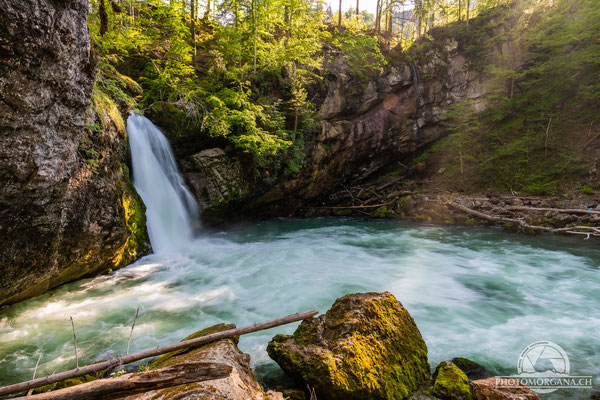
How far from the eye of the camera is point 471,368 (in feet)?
12.3

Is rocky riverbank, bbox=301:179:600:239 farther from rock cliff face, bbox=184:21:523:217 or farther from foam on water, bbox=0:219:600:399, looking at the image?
rock cliff face, bbox=184:21:523:217

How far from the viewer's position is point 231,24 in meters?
13.8

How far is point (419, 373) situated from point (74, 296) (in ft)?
21.9

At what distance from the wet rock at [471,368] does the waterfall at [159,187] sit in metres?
8.33

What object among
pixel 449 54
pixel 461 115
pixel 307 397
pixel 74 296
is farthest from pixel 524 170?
pixel 74 296

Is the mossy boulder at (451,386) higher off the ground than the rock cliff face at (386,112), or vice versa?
the rock cliff face at (386,112)

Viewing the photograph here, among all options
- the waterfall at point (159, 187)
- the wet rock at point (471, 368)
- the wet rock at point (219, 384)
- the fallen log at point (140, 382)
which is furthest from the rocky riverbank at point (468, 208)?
the fallen log at point (140, 382)

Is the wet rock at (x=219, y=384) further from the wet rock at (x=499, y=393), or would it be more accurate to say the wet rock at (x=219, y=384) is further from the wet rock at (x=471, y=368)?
the wet rock at (x=471, y=368)

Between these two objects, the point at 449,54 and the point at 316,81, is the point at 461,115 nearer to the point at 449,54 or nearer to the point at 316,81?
the point at 449,54

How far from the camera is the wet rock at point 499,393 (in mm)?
2736

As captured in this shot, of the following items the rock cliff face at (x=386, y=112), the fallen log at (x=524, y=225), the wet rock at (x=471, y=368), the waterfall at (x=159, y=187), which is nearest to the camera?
the wet rock at (x=471, y=368)

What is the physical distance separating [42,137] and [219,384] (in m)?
3.67

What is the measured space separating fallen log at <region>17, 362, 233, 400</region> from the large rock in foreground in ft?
3.14

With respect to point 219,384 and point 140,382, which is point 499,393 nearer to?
point 219,384
